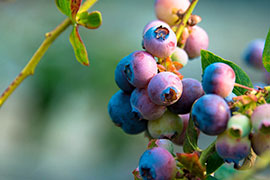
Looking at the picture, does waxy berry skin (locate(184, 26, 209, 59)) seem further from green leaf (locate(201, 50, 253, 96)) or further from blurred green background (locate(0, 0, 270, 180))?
blurred green background (locate(0, 0, 270, 180))

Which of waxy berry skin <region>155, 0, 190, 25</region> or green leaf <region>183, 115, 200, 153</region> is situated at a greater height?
waxy berry skin <region>155, 0, 190, 25</region>

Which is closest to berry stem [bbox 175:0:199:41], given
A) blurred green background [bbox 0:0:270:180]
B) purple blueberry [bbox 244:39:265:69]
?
purple blueberry [bbox 244:39:265:69]

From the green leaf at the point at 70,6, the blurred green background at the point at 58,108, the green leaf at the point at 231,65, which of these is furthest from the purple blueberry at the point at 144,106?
the blurred green background at the point at 58,108

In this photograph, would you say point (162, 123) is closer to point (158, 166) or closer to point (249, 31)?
point (158, 166)

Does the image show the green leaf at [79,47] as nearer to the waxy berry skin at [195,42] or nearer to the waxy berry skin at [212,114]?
the waxy berry skin at [195,42]

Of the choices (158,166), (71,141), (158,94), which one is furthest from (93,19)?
(71,141)

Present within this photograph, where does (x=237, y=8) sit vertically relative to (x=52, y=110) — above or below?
above
